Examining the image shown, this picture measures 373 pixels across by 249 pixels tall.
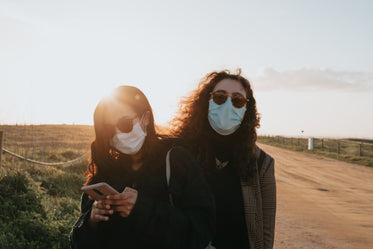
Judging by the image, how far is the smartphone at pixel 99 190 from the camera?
5.01 feet

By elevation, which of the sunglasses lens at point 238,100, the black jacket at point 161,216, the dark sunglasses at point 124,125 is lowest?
the black jacket at point 161,216

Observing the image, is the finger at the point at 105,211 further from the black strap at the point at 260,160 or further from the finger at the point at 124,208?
the black strap at the point at 260,160

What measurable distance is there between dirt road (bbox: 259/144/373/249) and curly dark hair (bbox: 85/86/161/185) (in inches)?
168

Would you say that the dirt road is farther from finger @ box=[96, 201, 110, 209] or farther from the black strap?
finger @ box=[96, 201, 110, 209]

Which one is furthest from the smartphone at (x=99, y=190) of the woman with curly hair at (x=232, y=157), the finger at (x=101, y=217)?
the woman with curly hair at (x=232, y=157)

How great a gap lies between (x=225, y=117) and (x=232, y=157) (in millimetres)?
332

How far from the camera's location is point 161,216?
1680 mm

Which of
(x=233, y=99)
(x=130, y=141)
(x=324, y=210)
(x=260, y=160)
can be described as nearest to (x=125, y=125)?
(x=130, y=141)

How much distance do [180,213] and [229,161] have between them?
1.05 meters

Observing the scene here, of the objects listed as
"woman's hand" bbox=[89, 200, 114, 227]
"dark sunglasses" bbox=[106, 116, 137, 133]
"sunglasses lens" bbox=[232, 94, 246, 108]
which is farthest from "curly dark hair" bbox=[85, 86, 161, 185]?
"sunglasses lens" bbox=[232, 94, 246, 108]

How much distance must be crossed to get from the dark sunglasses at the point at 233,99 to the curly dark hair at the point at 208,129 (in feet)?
A: 0.38

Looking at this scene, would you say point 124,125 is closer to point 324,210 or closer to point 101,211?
point 101,211

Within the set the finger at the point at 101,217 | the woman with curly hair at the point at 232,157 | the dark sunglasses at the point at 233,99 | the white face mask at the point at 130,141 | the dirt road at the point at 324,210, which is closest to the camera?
the finger at the point at 101,217

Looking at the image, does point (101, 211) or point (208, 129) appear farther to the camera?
point (208, 129)
